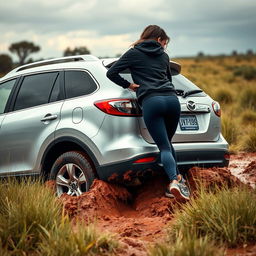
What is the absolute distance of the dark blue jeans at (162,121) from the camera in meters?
5.66

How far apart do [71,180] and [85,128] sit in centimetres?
66

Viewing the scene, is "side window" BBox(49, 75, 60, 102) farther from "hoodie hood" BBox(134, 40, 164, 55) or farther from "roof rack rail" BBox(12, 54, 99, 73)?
"hoodie hood" BBox(134, 40, 164, 55)

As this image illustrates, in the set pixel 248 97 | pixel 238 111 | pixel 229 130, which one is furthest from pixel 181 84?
pixel 248 97

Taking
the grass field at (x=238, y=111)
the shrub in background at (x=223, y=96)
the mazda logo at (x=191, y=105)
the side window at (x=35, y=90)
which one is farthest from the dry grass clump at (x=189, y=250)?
the shrub in background at (x=223, y=96)

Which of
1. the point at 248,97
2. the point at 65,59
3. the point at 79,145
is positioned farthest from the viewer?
the point at 248,97

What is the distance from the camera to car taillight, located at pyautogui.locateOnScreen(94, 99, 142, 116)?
5.71m

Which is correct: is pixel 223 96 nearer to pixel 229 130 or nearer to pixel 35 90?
pixel 229 130

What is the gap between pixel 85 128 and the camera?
5.89 metres

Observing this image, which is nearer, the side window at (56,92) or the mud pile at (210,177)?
the mud pile at (210,177)

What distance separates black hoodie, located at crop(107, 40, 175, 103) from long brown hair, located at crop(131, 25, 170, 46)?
6 centimetres

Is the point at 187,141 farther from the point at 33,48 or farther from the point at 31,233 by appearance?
the point at 33,48

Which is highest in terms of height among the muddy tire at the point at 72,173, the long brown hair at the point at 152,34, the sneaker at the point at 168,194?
the long brown hair at the point at 152,34

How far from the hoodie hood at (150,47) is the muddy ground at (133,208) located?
1.42 metres

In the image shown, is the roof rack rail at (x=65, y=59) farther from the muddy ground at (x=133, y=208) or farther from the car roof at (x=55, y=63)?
the muddy ground at (x=133, y=208)
